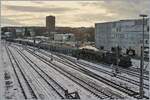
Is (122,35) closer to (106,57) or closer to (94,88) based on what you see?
(106,57)

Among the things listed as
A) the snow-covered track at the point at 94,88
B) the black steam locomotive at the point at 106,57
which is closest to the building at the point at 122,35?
the black steam locomotive at the point at 106,57

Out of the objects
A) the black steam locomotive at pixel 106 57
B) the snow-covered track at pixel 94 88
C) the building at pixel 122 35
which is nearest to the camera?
the snow-covered track at pixel 94 88

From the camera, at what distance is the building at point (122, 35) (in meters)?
67.4

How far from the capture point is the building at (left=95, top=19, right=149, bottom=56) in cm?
6738

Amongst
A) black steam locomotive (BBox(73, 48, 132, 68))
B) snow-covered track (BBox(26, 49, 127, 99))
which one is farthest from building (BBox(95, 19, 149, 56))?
snow-covered track (BBox(26, 49, 127, 99))

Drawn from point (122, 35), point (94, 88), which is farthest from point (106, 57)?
point (122, 35)

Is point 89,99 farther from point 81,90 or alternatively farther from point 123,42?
point 123,42

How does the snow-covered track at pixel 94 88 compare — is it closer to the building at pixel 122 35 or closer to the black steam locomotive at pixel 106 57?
the black steam locomotive at pixel 106 57

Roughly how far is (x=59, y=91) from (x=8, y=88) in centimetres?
506

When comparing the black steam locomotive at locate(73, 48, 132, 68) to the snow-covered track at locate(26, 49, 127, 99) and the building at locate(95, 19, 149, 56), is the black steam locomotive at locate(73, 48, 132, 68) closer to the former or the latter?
the snow-covered track at locate(26, 49, 127, 99)

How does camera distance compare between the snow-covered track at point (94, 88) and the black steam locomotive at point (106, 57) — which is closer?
the snow-covered track at point (94, 88)

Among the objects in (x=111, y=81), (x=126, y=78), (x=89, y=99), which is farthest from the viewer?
(x=126, y=78)

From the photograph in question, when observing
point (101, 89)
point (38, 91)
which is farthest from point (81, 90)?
point (38, 91)

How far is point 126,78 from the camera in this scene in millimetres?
32250
